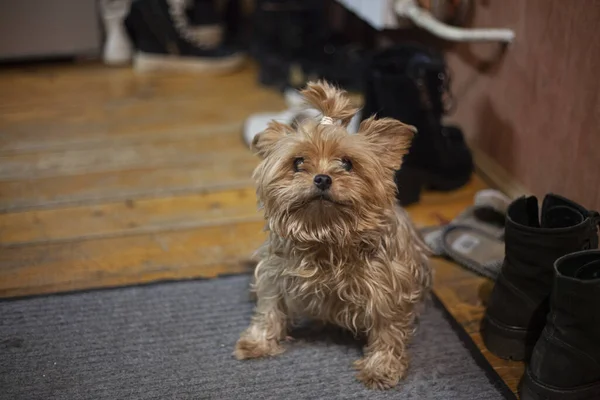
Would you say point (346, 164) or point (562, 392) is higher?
point (346, 164)

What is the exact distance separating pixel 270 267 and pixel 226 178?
2.99 ft

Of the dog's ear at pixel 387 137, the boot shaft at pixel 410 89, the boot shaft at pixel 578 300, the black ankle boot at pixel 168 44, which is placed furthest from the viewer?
the black ankle boot at pixel 168 44

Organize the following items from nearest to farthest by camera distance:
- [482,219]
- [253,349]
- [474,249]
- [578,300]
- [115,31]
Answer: [578,300]
[253,349]
[474,249]
[482,219]
[115,31]

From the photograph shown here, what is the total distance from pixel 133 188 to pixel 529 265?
4.35 feet

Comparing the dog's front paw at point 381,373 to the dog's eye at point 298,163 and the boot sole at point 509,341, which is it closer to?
the boot sole at point 509,341

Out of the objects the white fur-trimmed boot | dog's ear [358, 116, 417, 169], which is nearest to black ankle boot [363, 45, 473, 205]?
dog's ear [358, 116, 417, 169]

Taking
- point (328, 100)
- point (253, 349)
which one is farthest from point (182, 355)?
point (328, 100)

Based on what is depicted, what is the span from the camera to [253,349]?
5.16 ft

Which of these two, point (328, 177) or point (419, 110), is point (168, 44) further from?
point (328, 177)

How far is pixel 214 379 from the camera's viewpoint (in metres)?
1.52

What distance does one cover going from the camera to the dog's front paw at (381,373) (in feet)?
4.89

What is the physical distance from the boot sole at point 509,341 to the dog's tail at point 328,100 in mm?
595

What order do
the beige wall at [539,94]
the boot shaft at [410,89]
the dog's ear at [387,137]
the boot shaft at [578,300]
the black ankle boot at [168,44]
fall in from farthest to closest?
the black ankle boot at [168,44]
the boot shaft at [410,89]
the beige wall at [539,94]
the dog's ear at [387,137]
the boot shaft at [578,300]

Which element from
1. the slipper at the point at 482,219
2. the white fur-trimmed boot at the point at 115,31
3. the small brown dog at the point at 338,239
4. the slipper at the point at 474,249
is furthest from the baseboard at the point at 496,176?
the white fur-trimmed boot at the point at 115,31
